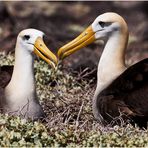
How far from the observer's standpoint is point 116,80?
26.1 ft

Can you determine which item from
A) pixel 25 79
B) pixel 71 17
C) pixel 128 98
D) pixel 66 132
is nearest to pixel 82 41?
pixel 25 79

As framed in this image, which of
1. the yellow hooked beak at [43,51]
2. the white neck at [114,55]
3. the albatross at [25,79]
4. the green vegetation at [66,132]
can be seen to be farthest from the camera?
the white neck at [114,55]

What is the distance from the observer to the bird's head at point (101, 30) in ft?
27.6

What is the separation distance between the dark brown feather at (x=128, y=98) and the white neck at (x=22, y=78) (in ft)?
2.53

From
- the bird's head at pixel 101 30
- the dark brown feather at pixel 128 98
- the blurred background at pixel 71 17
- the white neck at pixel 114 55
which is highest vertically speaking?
the blurred background at pixel 71 17

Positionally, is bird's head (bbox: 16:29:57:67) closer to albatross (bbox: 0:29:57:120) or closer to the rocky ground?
albatross (bbox: 0:29:57:120)

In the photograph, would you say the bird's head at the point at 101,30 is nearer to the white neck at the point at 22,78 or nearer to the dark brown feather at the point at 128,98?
the white neck at the point at 22,78

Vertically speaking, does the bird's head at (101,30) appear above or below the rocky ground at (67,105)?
above

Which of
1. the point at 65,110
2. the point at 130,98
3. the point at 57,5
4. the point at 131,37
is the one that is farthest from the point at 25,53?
the point at 57,5

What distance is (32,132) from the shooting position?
22.2 feet

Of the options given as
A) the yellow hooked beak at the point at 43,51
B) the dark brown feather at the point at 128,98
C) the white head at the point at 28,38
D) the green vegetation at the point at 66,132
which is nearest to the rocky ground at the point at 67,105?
the green vegetation at the point at 66,132

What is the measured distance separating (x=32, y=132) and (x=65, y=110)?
1.39 meters

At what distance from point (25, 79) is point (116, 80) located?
990 mm

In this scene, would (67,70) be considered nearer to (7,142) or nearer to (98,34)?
(98,34)
